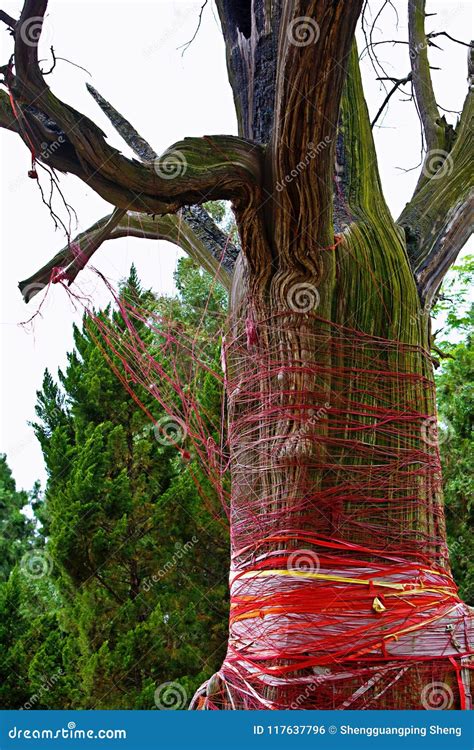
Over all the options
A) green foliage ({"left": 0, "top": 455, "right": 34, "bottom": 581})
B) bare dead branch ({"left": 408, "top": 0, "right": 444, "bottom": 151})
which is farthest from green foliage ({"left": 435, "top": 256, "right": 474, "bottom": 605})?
green foliage ({"left": 0, "top": 455, "right": 34, "bottom": 581})

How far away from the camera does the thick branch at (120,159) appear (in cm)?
144

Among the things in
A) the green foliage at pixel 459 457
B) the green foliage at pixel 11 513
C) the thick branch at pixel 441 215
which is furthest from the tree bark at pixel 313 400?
the green foliage at pixel 11 513

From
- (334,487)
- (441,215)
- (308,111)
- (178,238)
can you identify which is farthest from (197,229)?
(334,487)

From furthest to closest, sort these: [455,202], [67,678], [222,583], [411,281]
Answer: [222,583] < [67,678] < [455,202] < [411,281]

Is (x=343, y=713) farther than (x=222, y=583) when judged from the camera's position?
No

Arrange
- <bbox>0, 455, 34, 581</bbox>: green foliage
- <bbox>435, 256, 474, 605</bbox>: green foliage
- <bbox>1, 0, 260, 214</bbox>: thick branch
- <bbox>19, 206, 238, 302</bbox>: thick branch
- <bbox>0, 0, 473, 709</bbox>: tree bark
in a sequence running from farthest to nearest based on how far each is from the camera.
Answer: <bbox>0, 455, 34, 581</bbox>: green foliage, <bbox>435, 256, 474, 605</bbox>: green foliage, <bbox>19, 206, 238, 302</bbox>: thick branch, <bbox>0, 0, 473, 709</bbox>: tree bark, <bbox>1, 0, 260, 214</bbox>: thick branch

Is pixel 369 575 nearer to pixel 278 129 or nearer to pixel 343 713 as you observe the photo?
pixel 343 713

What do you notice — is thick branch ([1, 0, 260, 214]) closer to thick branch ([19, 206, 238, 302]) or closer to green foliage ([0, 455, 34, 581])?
thick branch ([19, 206, 238, 302])

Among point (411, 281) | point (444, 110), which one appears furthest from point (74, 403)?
point (411, 281)

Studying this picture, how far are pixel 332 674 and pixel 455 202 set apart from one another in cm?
138

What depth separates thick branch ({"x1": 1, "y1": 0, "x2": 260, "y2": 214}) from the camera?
1438 mm

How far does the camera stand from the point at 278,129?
1.67m

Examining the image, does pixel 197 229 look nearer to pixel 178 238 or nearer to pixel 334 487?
pixel 178 238

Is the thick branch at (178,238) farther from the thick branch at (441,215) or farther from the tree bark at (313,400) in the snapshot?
the thick branch at (441,215)
